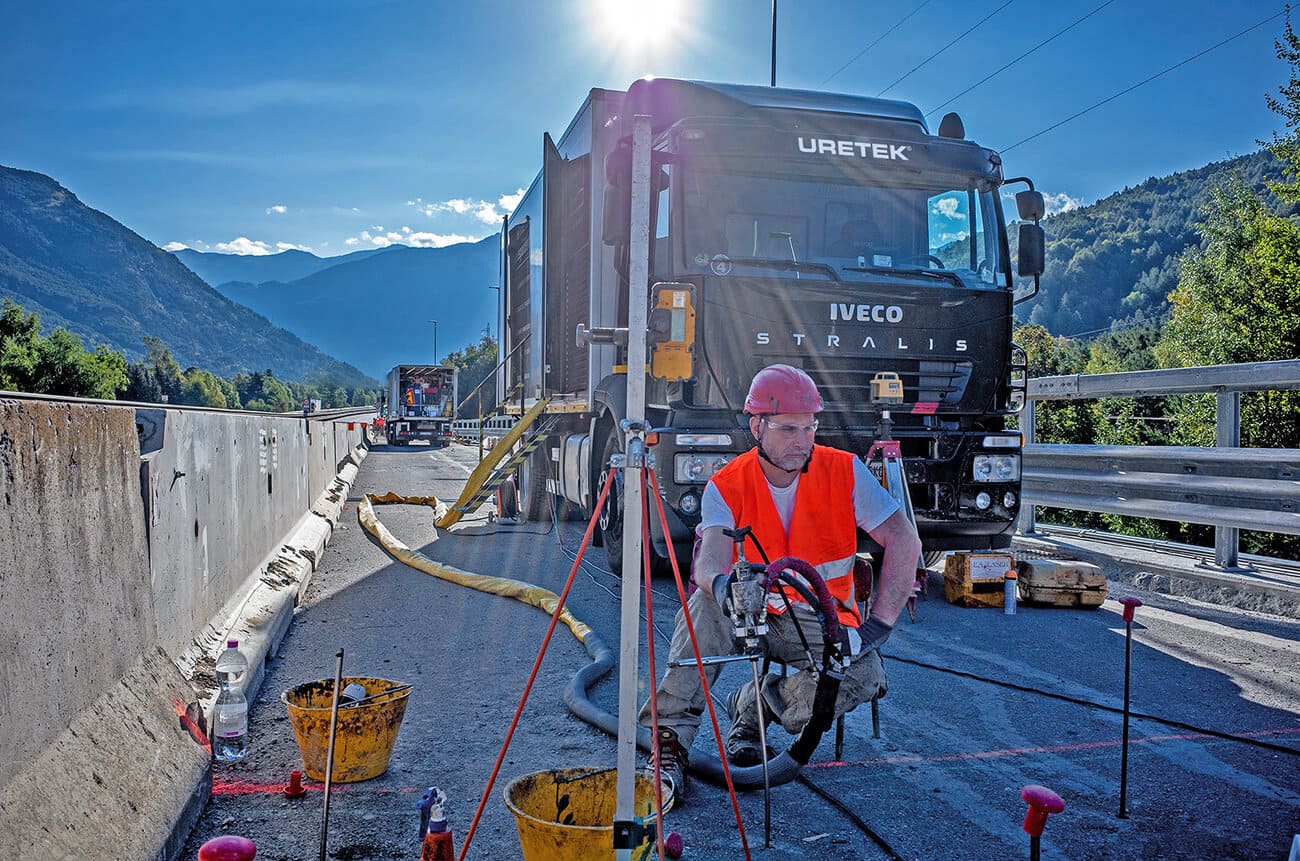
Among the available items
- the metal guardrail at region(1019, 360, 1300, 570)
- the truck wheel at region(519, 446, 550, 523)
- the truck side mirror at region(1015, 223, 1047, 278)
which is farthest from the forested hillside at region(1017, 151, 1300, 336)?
the truck side mirror at region(1015, 223, 1047, 278)

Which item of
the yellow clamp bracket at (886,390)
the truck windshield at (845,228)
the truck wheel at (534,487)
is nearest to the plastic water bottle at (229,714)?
the truck windshield at (845,228)

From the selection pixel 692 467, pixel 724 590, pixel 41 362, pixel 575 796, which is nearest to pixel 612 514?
pixel 692 467

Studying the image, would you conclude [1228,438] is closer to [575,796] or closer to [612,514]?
[612,514]

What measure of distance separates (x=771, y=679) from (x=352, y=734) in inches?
64.6

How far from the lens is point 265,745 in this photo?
450 centimetres

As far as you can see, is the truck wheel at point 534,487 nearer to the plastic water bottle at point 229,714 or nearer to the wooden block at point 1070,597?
the wooden block at point 1070,597

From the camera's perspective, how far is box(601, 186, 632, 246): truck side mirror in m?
7.67

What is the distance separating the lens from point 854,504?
4.16 meters

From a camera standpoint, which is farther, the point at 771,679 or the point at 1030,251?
the point at 1030,251

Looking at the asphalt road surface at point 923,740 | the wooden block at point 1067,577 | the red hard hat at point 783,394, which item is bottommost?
the asphalt road surface at point 923,740

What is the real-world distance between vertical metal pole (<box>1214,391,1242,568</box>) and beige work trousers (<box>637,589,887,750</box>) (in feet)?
18.0

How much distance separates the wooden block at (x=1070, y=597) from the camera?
Answer: 7.93m

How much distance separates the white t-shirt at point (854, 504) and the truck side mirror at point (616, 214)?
390 centimetres

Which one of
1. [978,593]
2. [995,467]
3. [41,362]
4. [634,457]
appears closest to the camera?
[634,457]
